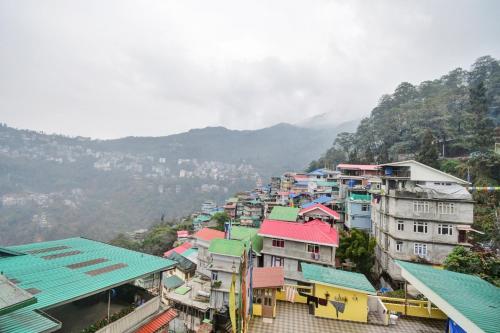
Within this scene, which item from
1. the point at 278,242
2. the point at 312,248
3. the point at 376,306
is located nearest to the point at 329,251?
the point at 312,248

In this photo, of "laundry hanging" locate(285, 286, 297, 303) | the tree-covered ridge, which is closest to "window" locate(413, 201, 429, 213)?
"laundry hanging" locate(285, 286, 297, 303)

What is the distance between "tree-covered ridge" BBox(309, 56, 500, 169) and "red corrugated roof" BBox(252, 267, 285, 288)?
43.1 m

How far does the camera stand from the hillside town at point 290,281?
27.9 feet

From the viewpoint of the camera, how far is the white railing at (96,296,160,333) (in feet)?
30.8

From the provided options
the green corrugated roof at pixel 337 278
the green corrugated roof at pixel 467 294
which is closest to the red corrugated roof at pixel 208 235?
the green corrugated roof at pixel 337 278

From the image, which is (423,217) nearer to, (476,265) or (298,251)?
(476,265)

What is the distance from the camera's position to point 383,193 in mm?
26094

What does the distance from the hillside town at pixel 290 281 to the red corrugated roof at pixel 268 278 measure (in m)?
0.04

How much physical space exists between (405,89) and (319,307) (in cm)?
7985

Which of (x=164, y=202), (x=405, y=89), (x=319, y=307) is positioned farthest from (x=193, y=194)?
(x=319, y=307)

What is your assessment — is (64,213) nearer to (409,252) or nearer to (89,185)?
(89,185)

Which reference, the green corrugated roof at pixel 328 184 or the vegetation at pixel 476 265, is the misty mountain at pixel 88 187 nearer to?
the green corrugated roof at pixel 328 184

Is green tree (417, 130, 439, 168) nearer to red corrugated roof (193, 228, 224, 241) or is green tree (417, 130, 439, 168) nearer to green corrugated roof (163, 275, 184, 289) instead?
red corrugated roof (193, 228, 224, 241)

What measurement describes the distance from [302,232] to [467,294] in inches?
533
